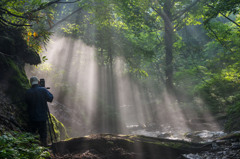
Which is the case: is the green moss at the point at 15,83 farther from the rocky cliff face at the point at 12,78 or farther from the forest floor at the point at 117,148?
the forest floor at the point at 117,148

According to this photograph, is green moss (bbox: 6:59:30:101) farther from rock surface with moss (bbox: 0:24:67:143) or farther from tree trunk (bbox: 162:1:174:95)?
tree trunk (bbox: 162:1:174:95)

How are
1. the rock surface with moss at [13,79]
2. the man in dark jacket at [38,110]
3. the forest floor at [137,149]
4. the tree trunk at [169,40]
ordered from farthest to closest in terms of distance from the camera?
the tree trunk at [169,40] < the man in dark jacket at [38,110] < the forest floor at [137,149] < the rock surface with moss at [13,79]

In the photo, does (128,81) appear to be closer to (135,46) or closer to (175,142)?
(135,46)

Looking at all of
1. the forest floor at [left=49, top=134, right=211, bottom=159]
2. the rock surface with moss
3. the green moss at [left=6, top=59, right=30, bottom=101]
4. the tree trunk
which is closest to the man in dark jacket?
the rock surface with moss

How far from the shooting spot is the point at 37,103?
565cm

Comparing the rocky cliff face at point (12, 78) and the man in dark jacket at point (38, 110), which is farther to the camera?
the man in dark jacket at point (38, 110)

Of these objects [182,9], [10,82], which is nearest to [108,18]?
[10,82]

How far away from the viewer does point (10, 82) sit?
19.1ft

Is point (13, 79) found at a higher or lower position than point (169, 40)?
lower

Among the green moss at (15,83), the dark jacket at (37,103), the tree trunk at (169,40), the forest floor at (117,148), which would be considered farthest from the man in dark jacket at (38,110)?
the tree trunk at (169,40)

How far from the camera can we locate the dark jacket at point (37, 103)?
5609 mm

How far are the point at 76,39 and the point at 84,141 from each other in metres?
20.7

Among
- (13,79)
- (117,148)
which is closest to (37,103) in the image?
(13,79)

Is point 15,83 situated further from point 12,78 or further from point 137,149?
point 137,149
